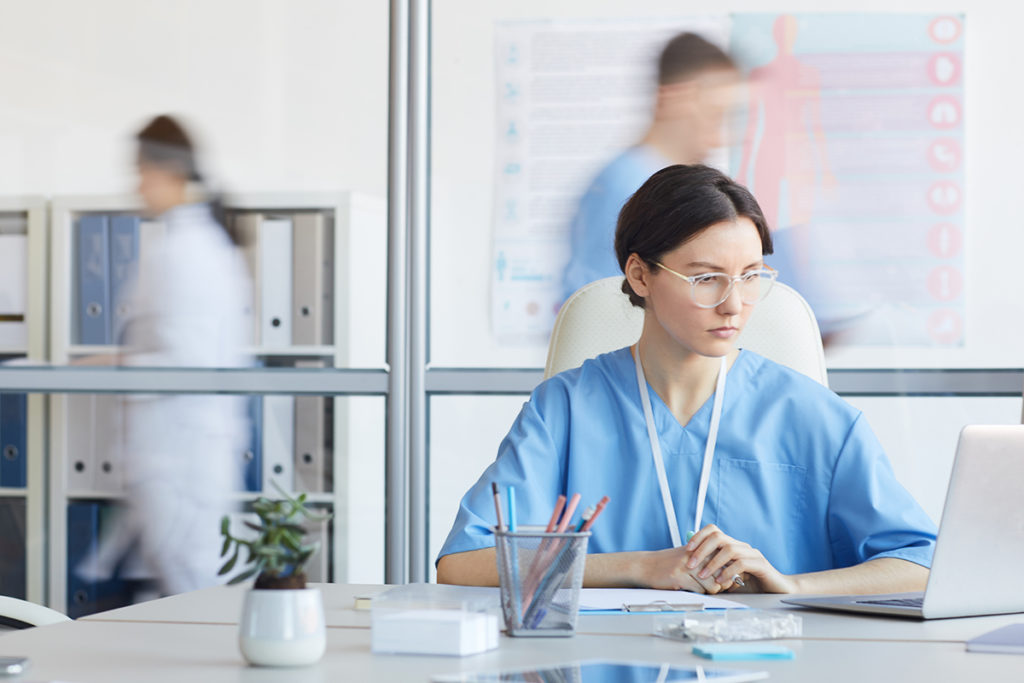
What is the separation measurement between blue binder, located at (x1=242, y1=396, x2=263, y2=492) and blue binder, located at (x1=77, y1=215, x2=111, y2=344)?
45 centimetres

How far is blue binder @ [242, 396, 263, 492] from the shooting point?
10.5 ft

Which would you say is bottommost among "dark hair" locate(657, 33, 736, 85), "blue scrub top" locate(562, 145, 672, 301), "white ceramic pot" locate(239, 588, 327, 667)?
"white ceramic pot" locate(239, 588, 327, 667)

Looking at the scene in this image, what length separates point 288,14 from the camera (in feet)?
10.5

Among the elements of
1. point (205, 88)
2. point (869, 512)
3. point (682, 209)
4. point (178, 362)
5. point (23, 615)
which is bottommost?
point (23, 615)

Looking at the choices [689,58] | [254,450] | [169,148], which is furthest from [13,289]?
[689,58]

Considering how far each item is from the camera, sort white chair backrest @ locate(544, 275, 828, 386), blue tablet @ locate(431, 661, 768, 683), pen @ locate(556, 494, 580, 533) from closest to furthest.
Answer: blue tablet @ locate(431, 661, 768, 683)
pen @ locate(556, 494, 580, 533)
white chair backrest @ locate(544, 275, 828, 386)

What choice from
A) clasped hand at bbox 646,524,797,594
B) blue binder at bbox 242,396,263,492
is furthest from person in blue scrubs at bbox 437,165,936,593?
blue binder at bbox 242,396,263,492

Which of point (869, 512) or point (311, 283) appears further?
point (311, 283)

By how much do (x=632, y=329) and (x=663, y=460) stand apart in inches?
12.0

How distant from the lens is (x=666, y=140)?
313 cm

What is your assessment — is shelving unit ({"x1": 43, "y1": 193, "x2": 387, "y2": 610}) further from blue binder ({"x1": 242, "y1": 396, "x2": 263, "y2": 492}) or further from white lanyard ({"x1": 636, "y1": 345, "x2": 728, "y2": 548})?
white lanyard ({"x1": 636, "y1": 345, "x2": 728, "y2": 548})

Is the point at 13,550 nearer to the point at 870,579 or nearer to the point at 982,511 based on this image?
the point at 870,579

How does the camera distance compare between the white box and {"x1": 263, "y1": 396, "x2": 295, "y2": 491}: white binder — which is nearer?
the white box

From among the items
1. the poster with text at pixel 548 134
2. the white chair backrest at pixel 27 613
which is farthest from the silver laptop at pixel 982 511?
the poster with text at pixel 548 134
